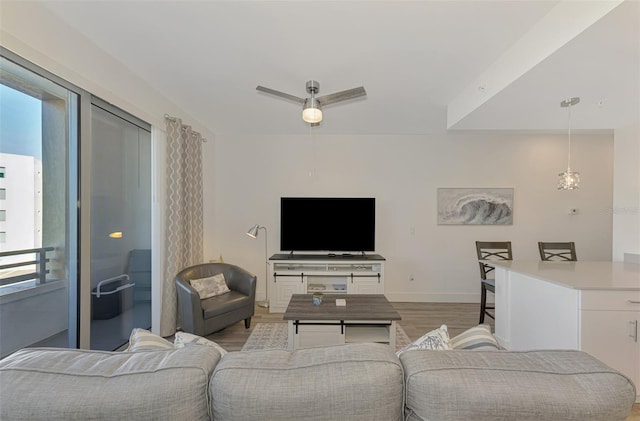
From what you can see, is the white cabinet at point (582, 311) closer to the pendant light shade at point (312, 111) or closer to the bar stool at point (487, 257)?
the bar stool at point (487, 257)

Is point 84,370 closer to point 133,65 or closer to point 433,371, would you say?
point 433,371

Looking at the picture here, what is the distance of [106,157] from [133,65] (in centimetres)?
88

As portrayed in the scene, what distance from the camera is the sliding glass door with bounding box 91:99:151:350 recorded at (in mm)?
2643

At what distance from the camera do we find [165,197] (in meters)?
3.40

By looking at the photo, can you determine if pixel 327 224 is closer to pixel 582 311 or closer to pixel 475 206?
pixel 475 206

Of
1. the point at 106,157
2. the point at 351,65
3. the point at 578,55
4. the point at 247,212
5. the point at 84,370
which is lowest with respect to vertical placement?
the point at 84,370

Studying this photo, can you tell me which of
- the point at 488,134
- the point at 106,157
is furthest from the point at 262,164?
the point at 488,134

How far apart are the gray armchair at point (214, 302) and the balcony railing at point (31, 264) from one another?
1.23 m

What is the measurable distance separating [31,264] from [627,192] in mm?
5675

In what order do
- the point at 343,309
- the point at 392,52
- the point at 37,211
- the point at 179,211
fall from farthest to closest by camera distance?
the point at 179,211, the point at 343,309, the point at 392,52, the point at 37,211

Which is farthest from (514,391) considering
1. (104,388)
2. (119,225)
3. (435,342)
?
(119,225)

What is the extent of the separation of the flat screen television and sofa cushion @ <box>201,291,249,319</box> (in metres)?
1.20

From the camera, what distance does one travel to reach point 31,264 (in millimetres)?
2115

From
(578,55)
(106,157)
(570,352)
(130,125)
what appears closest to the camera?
(570,352)
